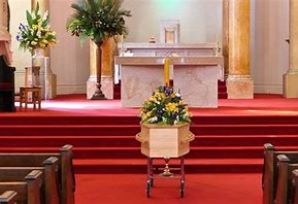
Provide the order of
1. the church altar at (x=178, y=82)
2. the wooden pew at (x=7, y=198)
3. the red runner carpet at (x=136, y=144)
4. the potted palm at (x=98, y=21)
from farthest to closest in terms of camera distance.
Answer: the potted palm at (x=98, y=21)
the church altar at (x=178, y=82)
the red runner carpet at (x=136, y=144)
the wooden pew at (x=7, y=198)

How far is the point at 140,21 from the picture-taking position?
16453mm

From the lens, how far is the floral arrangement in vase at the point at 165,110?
6.66m

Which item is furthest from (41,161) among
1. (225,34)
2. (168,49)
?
(225,34)

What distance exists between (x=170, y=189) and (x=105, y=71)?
7571 millimetres

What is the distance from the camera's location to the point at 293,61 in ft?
46.6

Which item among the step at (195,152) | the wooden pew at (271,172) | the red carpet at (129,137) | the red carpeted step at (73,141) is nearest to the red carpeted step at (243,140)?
the red carpet at (129,137)

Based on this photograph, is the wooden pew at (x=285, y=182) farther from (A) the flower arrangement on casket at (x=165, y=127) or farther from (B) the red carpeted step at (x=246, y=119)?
(B) the red carpeted step at (x=246, y=119)

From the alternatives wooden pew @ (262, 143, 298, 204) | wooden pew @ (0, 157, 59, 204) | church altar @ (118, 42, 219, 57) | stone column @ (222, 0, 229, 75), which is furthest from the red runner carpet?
stone column @ (222, 0, 229, 75)

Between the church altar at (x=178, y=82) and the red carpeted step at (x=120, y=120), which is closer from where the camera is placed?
the red carpeted step at (x=120, y=120)

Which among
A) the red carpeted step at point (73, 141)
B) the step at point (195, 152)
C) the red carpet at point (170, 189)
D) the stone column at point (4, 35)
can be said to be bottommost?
the red carpet at point (170, 189)

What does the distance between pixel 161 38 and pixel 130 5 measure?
4.38 feet

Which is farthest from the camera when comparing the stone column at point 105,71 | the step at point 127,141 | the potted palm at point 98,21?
the stone column at point 105,71

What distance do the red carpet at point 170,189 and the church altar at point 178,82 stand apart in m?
3.42

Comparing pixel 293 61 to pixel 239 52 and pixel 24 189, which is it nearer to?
pixel 239 52
